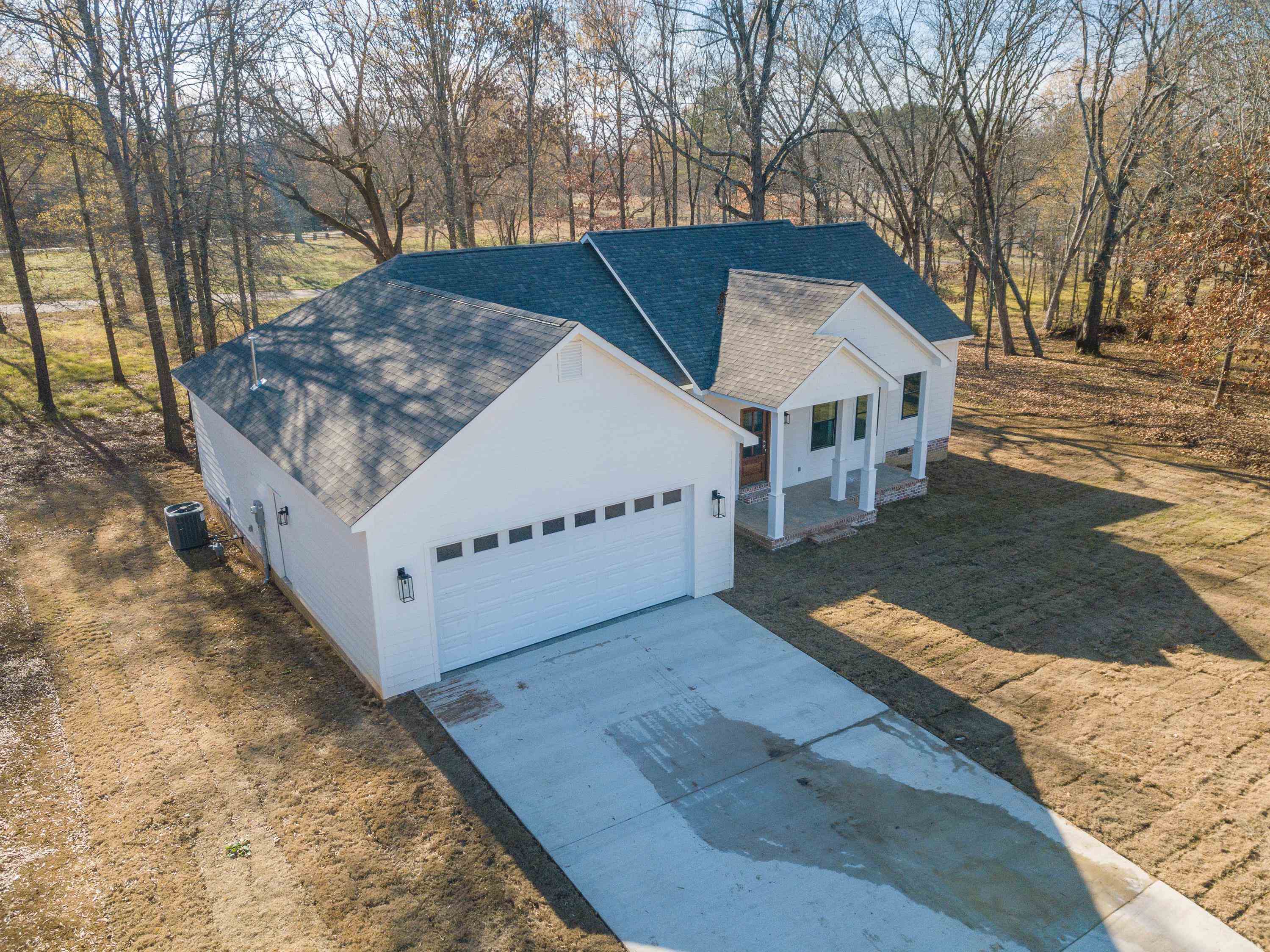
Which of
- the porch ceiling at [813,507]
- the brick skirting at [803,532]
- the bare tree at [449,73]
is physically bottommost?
the brick skirting at [803,532]

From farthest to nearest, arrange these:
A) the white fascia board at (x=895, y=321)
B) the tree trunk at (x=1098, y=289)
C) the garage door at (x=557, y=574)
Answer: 1. the tree trunk at (x=1098, y=289)
2. the white fascia board at (x=895, y=321)
3. the garage door at (x=557, y=574)

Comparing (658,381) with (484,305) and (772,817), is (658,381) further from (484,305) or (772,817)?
(772,817)

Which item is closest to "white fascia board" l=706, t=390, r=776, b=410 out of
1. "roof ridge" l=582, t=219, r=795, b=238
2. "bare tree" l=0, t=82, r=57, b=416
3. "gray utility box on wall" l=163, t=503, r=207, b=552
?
"roof ridge" l=582, t=219, r=795, b=238

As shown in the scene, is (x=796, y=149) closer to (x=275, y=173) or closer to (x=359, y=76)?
(x=359, y=76)

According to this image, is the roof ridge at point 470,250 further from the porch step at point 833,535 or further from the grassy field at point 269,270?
the porch step at point 833,535

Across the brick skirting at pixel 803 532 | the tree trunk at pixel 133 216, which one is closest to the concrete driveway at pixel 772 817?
the brick skirting at pixel 803 532

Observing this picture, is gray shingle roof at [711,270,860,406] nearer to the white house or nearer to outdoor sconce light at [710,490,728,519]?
the white house
